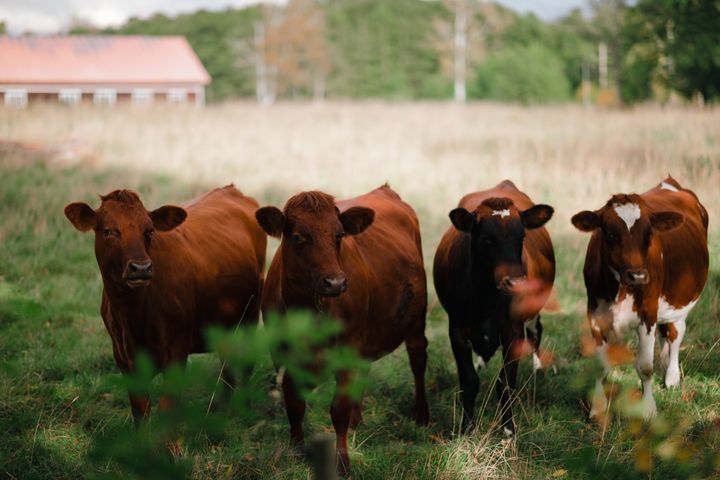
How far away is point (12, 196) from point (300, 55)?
54.5m

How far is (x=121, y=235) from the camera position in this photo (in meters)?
4.29

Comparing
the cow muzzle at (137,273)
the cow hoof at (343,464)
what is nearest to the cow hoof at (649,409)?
the cow hoof at (343,464)

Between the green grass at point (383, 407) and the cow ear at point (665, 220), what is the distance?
1.21m

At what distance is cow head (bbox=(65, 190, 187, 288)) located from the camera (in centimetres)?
414

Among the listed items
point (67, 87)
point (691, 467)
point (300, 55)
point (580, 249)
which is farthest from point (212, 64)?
point (691, 467)

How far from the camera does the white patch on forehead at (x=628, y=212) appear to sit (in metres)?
4.96

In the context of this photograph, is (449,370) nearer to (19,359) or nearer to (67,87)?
(19,359)

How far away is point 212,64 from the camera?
70188mm

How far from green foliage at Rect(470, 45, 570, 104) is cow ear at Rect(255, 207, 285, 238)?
146 feet

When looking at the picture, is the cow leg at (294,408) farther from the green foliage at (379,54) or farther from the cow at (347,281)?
the green foliage at (379,54)

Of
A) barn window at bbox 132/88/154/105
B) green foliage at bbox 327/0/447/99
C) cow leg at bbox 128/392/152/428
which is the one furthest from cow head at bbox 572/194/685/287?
green foliage at bbox 327/0/447/99

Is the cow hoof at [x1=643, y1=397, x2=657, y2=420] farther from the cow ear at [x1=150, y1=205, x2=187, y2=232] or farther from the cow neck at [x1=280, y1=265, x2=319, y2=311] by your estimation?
the cow ear at [x1=150, y1=205, x2=187, y2=232]

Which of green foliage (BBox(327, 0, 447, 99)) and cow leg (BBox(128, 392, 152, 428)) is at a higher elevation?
green foliage (BBox(327, 0, 447, 99))

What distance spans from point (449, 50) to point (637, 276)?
50.7 m
